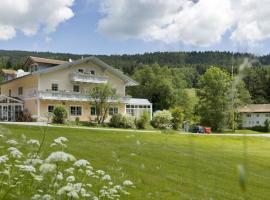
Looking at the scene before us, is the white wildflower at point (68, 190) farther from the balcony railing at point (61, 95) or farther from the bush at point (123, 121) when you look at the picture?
the balcony railing at point (61, 95)

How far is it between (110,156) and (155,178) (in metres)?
2.93

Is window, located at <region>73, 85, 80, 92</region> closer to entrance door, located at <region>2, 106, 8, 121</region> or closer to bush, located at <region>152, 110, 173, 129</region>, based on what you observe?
entrance door, located at <region>2, 106, 8, 121</region>

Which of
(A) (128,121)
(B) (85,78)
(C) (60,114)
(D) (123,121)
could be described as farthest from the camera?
(B) (85,78)

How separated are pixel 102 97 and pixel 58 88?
19.7 ft

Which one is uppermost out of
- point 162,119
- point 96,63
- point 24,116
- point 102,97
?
point 96,63

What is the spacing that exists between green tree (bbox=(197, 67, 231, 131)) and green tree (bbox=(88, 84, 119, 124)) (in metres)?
18.9

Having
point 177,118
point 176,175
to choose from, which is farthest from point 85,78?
point 176,175

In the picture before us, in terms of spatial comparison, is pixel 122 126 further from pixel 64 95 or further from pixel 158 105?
pixel 158 105

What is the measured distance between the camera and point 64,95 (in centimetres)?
4909

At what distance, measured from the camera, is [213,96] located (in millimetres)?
64750

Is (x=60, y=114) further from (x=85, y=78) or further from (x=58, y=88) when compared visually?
(x=85, y=78)

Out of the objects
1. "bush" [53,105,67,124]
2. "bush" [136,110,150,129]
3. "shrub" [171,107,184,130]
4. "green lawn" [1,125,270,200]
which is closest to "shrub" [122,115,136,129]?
"bush" [136,110,150,129]

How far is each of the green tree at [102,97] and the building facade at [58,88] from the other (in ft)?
5.15

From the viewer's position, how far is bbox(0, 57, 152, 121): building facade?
159 ft
